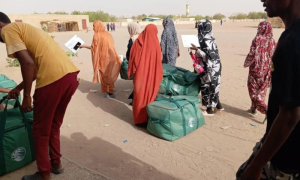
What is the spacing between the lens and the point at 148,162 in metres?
3.29

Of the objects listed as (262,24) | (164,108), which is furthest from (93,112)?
(262,24)

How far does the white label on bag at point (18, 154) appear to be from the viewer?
9.50 feet

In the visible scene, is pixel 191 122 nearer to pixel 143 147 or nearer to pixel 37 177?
pixel 143 147

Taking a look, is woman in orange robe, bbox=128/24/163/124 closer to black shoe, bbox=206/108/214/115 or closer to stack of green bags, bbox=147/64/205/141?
stack of green bags, bbox=147/64/205/141

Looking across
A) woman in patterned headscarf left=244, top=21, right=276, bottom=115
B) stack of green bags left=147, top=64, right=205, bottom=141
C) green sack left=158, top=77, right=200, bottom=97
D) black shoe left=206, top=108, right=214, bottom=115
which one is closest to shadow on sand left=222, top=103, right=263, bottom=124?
woman in patterned headscarf left=244, top=21, right=276, bottom=115

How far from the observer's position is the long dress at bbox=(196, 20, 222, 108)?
454 cm

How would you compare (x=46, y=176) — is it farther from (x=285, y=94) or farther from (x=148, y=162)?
(x=285, y=94)

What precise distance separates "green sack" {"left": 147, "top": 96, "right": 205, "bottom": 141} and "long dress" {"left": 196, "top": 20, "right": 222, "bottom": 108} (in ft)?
2.35

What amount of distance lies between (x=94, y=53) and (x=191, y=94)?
269cm

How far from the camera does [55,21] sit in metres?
38.6

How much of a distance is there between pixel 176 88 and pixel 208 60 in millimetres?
780

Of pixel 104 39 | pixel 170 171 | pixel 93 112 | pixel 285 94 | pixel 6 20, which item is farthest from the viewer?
pixel 104 39

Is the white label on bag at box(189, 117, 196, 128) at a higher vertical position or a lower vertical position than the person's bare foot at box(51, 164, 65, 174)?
higher

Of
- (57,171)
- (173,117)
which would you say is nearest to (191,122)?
(173,117)
